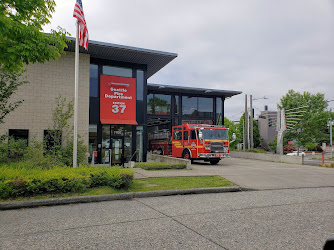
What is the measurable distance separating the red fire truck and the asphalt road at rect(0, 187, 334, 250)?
40.4ft

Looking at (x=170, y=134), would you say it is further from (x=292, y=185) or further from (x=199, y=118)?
(x=292, y=185)

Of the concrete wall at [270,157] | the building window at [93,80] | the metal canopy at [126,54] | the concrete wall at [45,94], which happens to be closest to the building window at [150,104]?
the concrete wall at [270,157]

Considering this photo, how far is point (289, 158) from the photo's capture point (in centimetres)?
2306

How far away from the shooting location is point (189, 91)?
113 ft

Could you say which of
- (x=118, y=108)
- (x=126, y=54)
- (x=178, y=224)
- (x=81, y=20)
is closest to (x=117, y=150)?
(x=118, y=108)

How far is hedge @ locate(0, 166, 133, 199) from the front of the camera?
6924mm

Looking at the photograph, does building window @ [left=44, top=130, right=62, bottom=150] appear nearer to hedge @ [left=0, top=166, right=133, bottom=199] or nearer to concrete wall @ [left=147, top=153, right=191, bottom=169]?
hedge @ [left=0, top=166, right=133, bottom=199]

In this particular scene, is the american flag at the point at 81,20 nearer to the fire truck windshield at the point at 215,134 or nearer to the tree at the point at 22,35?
the tree at the point at 22,35

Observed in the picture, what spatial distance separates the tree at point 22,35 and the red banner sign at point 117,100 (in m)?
9.65

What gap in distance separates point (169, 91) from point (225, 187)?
25827 mm

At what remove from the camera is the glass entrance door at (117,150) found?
63.8ft

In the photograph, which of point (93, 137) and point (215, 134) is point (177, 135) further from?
point (93, 137)

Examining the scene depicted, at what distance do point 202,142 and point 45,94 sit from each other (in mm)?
11147

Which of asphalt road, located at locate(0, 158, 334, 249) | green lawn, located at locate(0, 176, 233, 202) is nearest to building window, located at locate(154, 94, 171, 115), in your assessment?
green lawn, located at locate(0, 176, 233, 202)
